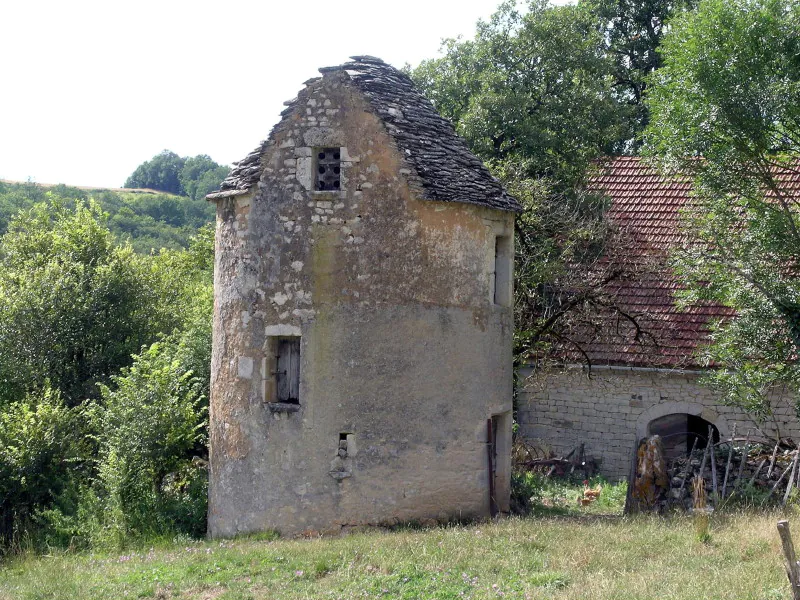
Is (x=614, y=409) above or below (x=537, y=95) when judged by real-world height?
below

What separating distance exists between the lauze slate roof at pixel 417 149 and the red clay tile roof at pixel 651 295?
4.99 m

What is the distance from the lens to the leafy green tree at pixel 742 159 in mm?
13273

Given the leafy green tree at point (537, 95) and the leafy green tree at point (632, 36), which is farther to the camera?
the leafy green tree at point (632, 36)

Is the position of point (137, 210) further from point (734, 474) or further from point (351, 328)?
point (734, 474)

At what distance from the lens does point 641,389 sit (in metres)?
17.4

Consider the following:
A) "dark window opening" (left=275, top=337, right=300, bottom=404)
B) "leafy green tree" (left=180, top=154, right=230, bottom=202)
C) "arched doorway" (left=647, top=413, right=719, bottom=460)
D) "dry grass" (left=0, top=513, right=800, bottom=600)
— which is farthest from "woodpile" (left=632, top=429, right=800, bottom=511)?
"leafy green tree" (left=180, top=154, right=230, bottom=202)

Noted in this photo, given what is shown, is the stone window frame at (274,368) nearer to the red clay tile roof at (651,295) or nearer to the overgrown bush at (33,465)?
the overgrown bush at (33,465)

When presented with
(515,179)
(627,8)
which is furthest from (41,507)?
(627,8)

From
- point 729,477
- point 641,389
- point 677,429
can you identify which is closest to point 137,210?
point 641,389

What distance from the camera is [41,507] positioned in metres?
15.1

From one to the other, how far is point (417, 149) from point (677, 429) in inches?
355

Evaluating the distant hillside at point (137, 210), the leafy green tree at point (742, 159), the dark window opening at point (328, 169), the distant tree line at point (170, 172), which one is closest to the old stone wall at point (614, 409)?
the leafy green tree at point (742, 159)

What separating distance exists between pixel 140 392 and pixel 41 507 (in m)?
2.81

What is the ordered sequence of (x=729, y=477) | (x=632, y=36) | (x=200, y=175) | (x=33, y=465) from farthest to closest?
1. (x=200, y=175)
2. (x=632, y=36)
3. (x=33, y=465)
4. (x=729, y=477)
